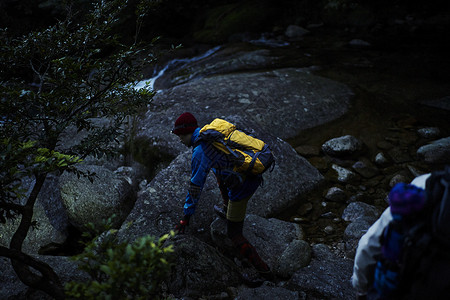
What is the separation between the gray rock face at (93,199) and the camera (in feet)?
17.0

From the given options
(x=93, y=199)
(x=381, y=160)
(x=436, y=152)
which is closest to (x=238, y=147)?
(x=93, y=199)

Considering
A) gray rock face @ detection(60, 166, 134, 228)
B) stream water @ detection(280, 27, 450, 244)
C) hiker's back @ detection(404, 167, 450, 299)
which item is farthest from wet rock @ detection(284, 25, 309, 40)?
hiker's back @ detection(404, 167, 450, 299)

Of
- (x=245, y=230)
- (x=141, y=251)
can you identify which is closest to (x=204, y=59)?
(x=245, y=230)

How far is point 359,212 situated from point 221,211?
2.63 metres

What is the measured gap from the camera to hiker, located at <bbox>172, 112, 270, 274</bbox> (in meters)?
3.70

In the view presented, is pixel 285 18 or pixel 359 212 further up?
pixel 285 18

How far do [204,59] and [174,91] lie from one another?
5919 millimetres

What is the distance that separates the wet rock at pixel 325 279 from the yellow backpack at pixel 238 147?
1.57 meters

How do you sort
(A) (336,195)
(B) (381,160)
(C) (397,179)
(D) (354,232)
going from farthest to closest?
(B) (381,160) < (C) (397,179) < (A) (336,195) < (D) (354,232)

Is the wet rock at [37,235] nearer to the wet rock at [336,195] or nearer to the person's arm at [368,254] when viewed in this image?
the person's arm at [368,254]

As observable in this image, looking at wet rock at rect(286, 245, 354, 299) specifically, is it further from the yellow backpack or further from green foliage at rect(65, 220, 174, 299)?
green foliage at rect(65, 220, 174, 299)

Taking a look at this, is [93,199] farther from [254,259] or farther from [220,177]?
[254,259]

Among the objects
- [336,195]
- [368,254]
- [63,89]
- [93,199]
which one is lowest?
[336,195]

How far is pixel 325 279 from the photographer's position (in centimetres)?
387
